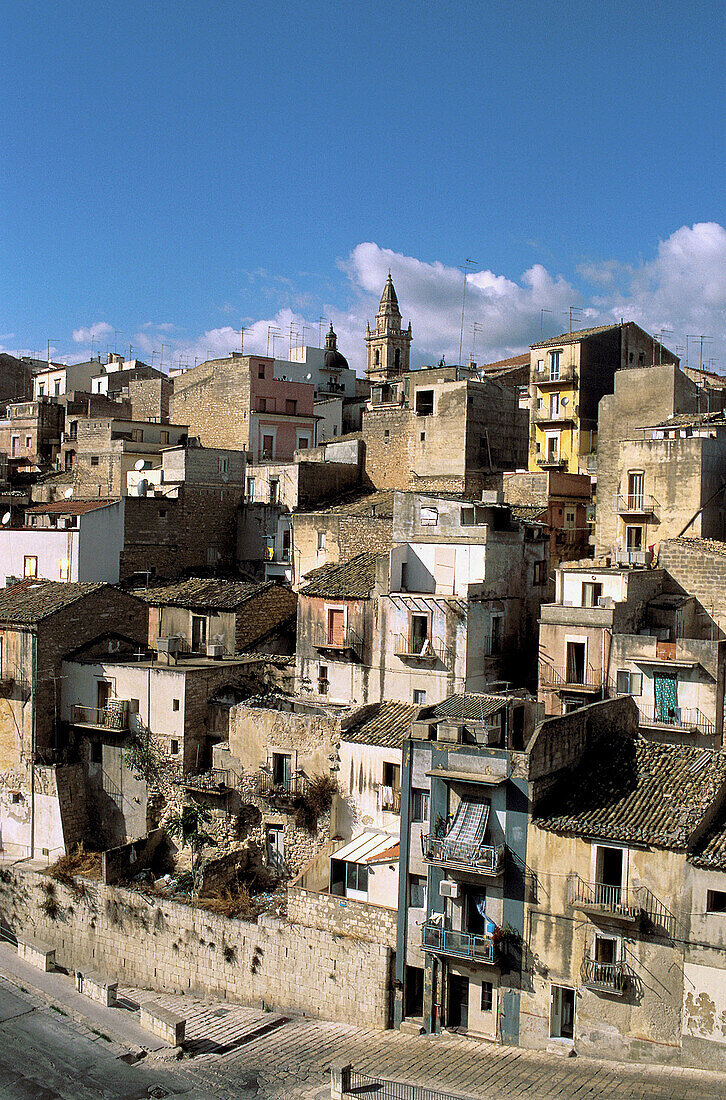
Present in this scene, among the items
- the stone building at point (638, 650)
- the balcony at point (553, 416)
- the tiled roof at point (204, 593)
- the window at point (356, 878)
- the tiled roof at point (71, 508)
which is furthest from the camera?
the balcony at point (553, 416)

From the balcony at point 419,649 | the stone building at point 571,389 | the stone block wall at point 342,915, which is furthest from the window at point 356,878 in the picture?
the stone building at point 571,389

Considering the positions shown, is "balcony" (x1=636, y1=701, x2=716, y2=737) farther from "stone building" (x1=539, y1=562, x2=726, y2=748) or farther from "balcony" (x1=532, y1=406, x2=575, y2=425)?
"balcony" (x1=532, y1=406, x2=575, y2=425)

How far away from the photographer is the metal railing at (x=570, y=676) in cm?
3114

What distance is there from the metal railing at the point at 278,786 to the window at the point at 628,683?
30.4 feet

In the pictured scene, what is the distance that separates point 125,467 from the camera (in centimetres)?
5166

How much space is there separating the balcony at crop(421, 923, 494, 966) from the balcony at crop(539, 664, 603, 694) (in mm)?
9184

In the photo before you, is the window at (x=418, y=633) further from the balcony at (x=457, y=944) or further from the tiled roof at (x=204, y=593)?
the balcony at (x=457, y=944)

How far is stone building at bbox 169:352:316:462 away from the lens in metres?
57.2

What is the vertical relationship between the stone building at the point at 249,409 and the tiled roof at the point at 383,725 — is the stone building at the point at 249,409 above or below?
above

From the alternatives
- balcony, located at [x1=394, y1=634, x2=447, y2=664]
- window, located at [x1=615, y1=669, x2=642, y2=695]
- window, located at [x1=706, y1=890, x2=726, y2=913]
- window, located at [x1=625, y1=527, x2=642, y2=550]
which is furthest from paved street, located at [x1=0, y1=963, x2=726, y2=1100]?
window, located at [x1=625, y1=527, x2=642, y2=550]

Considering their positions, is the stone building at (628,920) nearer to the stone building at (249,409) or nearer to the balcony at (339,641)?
the balcony at (339,641)

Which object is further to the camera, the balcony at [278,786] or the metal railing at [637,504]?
the metal railing at [637,504]

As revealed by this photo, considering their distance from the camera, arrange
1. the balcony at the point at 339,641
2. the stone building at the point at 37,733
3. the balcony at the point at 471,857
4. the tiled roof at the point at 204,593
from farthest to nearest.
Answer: the tiled roof at the point at 204,593 < the stone building at the point at 37,733 < the balcony at the point at 339,641 < the balcony at the point at 471,857

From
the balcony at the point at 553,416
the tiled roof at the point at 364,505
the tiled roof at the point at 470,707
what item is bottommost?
the tiled roof at the point at 470,707
